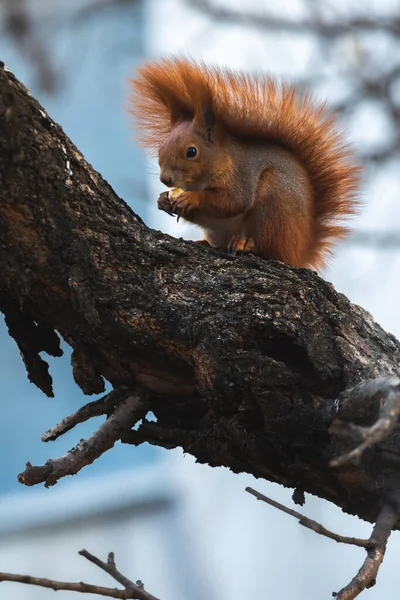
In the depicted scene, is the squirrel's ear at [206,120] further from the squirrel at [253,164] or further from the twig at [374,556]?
the twig at [374,556]

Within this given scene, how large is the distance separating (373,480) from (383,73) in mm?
2279

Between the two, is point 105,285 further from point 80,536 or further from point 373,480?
point 80,536

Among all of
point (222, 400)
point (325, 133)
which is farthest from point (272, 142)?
point (222, 400)

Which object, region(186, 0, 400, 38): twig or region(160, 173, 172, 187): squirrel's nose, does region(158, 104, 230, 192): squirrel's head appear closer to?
region(160, 173, 172, 187): squirrel's nose

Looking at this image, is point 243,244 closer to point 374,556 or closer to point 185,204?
point 185,204

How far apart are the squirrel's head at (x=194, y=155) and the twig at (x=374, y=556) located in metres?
0.84

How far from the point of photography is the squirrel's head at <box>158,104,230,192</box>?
1716mm

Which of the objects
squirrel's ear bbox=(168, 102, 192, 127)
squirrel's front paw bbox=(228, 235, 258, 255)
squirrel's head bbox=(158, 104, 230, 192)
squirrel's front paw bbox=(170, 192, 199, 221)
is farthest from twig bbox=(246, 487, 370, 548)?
squirrel's ear bbox=(168, 102, 192, 127)

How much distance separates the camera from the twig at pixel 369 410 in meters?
0.72

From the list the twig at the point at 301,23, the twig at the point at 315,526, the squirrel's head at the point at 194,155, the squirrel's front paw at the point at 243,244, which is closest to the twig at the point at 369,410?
the twig at the point at 315,526

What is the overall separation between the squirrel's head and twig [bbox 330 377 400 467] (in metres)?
0.78

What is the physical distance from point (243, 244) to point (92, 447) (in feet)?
1.85

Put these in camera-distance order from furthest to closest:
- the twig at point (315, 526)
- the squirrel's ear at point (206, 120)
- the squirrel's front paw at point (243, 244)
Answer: the squirrel's ear at point (206, 120) → the squirrel's front paw at point (243, 244) → the twig at point (315, 526)

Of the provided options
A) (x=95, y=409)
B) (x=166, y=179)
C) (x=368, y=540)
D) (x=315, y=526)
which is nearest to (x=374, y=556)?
(x=368, y=540)
